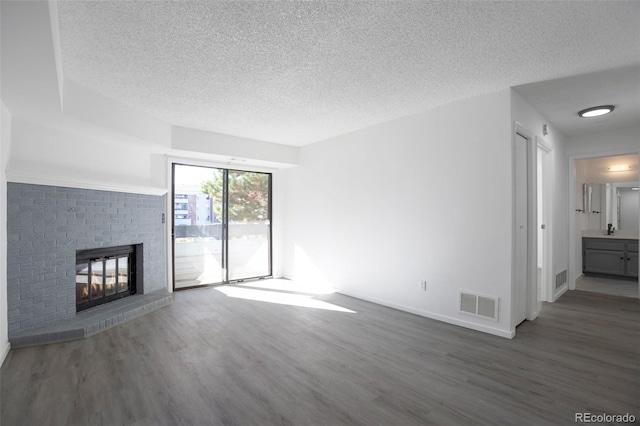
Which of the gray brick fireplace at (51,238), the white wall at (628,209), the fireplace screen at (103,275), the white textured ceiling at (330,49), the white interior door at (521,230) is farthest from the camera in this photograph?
the white wall at (628,209)

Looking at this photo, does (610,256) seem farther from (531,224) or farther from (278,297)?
(278,297)

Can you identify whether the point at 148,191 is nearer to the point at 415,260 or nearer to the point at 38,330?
the point at 38,330

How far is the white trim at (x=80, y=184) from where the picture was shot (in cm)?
315

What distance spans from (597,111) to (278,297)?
505 centimetres

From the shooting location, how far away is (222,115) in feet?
13.6

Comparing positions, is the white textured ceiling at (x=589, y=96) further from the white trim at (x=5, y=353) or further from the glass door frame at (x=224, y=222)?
the white trim at (x=5, y=353)

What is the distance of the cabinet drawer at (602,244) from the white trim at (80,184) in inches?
314

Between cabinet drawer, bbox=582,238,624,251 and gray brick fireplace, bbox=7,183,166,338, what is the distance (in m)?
8.24

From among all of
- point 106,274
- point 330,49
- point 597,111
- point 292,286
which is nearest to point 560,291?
point 597,111

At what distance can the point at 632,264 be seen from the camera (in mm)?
5609

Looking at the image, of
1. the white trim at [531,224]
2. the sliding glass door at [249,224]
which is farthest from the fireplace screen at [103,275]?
the white trim at [531,224]

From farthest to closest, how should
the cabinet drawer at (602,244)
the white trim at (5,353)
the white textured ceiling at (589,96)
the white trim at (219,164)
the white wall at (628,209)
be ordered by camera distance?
the white wall at (628,209) → the cabinet drawer at (602,244) → the white trim at (219,164) → the white textured ceiling at (589,96) → the white trim at (5,353)

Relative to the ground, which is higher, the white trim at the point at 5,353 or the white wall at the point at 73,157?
the white wall at the point at 73,157

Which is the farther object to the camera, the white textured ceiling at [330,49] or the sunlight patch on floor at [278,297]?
the sunlight patch on floor at [278,297]
